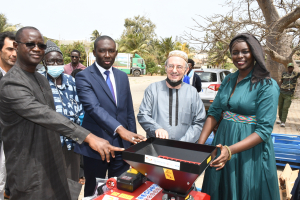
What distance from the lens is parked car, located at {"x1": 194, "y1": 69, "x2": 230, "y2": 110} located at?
8.70 m

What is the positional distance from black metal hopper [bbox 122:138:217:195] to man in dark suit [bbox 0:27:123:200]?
0.81 ft

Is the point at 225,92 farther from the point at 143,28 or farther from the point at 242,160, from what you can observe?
the point at 143,28

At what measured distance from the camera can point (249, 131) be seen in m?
2.10

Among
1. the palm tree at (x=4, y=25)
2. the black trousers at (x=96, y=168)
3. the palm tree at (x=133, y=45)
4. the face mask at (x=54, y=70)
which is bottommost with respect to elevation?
the black trousers at (x=96, y=168)

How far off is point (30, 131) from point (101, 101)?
2.98 feet

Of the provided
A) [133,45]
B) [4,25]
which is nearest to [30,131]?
[133,45]

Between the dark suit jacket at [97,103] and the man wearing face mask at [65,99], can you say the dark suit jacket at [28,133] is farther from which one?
the man wearing face mask at [65,99]

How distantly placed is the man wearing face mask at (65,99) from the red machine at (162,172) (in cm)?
144

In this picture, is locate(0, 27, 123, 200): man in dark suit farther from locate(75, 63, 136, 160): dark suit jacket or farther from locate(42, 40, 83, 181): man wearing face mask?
locate(42, 40, 83, 181): man wearing face mask

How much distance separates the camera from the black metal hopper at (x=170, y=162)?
1.31 metres

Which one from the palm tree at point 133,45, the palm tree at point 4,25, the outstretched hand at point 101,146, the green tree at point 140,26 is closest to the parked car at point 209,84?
the outstretched hand at point 101,146

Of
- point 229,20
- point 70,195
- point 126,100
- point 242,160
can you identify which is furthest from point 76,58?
point 242,160

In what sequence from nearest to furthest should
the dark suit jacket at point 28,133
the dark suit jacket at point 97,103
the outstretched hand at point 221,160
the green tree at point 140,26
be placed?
the dark suit jacket at point 28,133 → the outstretched hand at point 221,160 → the dark suit jacket at point 97,103 → the green tree at point 140,26

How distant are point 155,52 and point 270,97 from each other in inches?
1444
